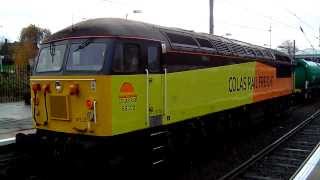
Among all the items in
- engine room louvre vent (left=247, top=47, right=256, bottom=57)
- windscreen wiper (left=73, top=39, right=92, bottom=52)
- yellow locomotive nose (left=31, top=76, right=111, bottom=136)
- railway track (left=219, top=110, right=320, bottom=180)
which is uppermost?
engine room louvre vent (left=247, top=47, right=256, bottom=57)

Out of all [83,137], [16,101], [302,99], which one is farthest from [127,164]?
[302,99]

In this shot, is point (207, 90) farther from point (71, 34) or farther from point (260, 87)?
point (260, 87)

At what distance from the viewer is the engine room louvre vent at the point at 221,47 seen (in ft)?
41.7

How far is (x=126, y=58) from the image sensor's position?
340 inches

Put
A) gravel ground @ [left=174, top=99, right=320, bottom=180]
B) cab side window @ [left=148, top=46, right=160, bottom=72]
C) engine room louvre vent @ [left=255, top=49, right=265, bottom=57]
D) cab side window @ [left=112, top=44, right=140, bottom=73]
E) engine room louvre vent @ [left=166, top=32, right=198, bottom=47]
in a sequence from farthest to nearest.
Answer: engine room louvre vent @ [left=255, top=49, right=265, bottom=57] < gravel ground @ [left=174, top=99, right=320, bottom=180] < engine room louvre vent @ [left=166, top=32, right=198, bottom=47] < cab side window @ [left=148, top=46, right=160, bottom=72] < cab side window @ [left=112, top=44, right=140, bottom=73]

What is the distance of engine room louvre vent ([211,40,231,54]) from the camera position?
41.7ft

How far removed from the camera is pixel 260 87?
55.0 feet

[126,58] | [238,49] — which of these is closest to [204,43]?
[238,49]

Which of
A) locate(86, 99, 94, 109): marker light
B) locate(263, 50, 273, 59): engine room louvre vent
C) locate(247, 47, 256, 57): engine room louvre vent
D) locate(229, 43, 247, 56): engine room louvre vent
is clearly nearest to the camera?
locate(86, 99, 94, 109): marker light

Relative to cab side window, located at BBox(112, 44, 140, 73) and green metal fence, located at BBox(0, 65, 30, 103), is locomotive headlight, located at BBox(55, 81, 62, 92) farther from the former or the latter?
green metal fence, located at BBox(0, 65, 30, 103)

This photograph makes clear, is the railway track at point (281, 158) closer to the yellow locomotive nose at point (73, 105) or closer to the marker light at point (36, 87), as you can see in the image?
the yellow locomotive nose at point (73, 105)

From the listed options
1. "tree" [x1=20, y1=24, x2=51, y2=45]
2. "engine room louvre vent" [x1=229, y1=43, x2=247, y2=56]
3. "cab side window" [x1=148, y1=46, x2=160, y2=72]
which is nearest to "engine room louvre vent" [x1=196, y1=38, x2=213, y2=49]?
"engine room louvre vent" [x1=229, y1=43, x2=247, y2=56]

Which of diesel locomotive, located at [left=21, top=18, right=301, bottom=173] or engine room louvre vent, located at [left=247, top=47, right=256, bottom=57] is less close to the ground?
engine room louvre vent, located at [left=247, top=47, right=256, bottom=57]

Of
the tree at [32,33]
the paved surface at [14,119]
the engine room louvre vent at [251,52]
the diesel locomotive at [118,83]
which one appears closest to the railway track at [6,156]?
the paved surface at [14,119]
